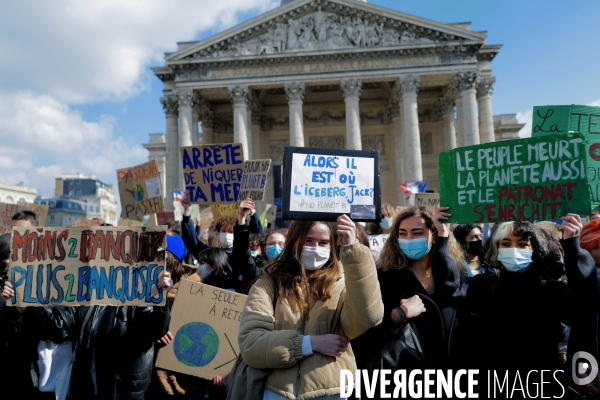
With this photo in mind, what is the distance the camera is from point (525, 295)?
125 inches

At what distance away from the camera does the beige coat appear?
7.70 feet

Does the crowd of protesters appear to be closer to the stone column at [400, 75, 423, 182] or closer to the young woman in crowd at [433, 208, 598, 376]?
the young woman in crowd at [433, 208, 598, 376]

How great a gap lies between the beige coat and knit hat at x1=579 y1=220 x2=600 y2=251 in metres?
2.05

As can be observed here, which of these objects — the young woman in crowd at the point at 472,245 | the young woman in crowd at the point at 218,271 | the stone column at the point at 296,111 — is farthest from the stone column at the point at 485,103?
the young woman in crowd at the point at 218,271

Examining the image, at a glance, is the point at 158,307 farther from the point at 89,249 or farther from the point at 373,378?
the point at 373,378

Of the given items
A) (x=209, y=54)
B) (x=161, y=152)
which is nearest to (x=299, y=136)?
(x=209, y=54)

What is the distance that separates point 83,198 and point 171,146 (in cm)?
5206

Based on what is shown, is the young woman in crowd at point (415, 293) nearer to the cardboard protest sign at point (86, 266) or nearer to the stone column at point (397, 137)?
the cardboard protest sign at point (86, 266)

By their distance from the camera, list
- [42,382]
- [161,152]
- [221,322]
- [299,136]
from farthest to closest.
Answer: [161,152]
[299,136]
[221,322]
[42,382]

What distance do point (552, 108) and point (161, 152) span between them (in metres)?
37.9

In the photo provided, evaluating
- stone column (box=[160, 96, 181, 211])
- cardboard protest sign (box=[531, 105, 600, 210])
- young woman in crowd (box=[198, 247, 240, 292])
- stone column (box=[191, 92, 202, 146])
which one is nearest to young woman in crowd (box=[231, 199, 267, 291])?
young woman in crowd (box=[198, 247, 240, 292])

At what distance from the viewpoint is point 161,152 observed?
39.3 m

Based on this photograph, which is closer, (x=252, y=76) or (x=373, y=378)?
(x=373, y=378)

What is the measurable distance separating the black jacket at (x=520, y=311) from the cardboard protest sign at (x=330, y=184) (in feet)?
2.38
